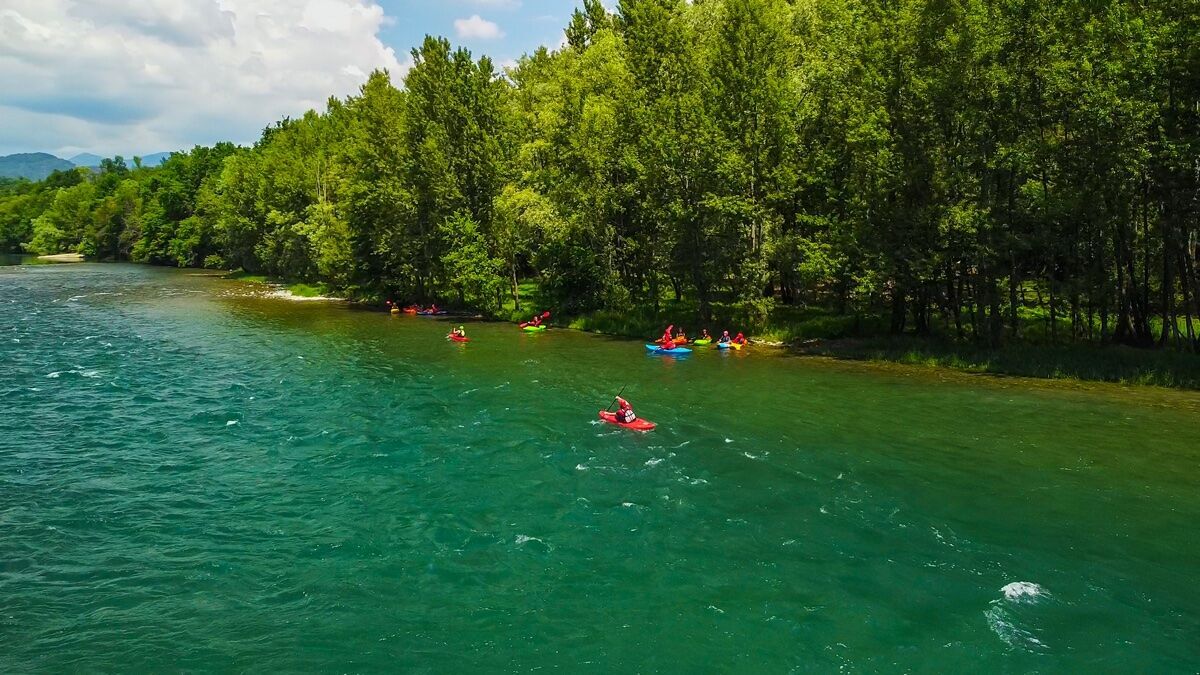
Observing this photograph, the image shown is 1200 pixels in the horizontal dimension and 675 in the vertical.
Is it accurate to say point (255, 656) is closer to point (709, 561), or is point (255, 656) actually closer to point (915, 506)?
point (709, 561)

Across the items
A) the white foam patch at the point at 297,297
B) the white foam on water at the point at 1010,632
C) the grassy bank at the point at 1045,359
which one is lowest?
the white foam on water at the point at 1010,632

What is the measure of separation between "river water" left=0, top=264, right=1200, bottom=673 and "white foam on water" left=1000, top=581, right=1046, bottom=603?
0.11m

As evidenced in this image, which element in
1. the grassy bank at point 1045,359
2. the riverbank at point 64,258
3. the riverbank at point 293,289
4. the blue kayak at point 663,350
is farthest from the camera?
the riverbank at point 64,258

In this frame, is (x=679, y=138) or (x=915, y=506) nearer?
(x=915, y=506)

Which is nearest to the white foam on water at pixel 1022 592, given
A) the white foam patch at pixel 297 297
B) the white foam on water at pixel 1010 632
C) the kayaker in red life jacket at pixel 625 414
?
the white foam on water at pixel 1010 632

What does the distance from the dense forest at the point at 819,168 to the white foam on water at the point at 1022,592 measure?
2393 centimetres

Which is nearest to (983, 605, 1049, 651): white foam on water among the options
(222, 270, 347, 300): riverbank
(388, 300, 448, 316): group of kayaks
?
(388, 300, 448, 316): group of kayaks

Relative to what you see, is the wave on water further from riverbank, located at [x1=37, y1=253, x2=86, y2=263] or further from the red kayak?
riverbank, located at [x1=37, y1=253, x2=86, y2=263]

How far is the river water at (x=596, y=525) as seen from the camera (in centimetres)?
1342

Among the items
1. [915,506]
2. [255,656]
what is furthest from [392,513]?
[915,506]

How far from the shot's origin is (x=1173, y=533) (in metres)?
17.4

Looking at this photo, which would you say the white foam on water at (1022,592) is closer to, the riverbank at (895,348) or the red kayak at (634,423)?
the red kayak at (634,423)

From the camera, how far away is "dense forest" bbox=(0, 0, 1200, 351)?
32688mm

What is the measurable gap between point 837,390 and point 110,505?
2810 centimetres
